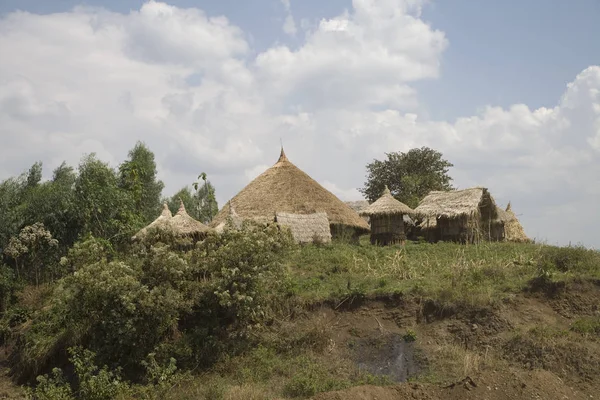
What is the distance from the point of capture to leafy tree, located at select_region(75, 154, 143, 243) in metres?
18.4

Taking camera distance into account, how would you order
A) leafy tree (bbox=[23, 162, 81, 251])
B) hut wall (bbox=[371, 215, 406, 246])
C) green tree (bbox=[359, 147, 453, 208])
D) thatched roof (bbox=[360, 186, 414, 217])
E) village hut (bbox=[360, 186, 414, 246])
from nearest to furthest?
leafy tree (bbox=[23, 162, 81, 251])
thatched roof (bbox=[360, 186, 414, 217])
village hut (bbox=[360, 186, 414, 246])
hut wall (bbox=[371, 215, 406, 246])
green tree (bbox=[359, 147, 453, 208])

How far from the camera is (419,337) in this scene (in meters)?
11.6

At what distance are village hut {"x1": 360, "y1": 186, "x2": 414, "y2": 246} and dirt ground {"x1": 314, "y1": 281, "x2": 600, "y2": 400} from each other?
307 inches

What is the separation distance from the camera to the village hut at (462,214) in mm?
19438

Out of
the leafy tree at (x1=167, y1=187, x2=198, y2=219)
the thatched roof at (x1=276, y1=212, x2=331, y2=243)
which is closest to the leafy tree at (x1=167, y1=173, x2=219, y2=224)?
the leafy tree at (x1=167, y1=187, x2=198, y2=219)

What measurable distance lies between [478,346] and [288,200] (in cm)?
1111

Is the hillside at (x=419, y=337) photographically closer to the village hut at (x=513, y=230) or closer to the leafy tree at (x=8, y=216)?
the leafy tree at (x=8, y=216)

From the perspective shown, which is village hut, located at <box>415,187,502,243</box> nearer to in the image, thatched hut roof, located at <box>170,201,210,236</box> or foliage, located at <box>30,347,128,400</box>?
thatched hut roof, located at <box>170,201,210,236</box>

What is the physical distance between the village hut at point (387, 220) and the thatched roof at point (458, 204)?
725mm

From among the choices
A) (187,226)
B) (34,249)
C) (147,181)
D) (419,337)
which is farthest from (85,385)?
(147,181)

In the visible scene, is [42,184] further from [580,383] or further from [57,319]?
[580,383]

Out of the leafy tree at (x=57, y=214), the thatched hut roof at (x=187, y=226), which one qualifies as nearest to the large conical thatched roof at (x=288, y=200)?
the thatched hut roof at (x=187, y=226)

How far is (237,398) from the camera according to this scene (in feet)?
32.1

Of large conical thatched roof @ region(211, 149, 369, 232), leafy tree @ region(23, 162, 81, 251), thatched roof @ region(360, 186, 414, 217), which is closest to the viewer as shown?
leafy tree @ region(23, 162, 81, 251)
